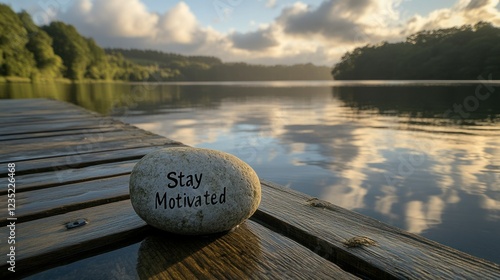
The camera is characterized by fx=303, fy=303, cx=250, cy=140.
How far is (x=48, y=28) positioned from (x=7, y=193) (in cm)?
13073

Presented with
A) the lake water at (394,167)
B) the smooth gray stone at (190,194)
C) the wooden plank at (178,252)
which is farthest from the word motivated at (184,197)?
the lake water at (394,167)

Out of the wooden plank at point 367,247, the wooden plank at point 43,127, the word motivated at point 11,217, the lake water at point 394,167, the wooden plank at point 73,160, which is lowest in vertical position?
the lake water at point 394,167

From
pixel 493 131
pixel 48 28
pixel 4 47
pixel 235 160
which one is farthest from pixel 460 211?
pixel 48 28

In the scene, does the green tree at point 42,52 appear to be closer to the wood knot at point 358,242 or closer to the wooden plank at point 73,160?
the wooden plank at point 73,160

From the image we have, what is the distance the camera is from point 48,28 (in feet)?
350

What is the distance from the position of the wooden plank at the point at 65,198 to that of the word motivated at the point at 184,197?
2.90ft

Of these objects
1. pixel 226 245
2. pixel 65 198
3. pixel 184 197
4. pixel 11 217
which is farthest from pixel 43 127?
pixel 226 245

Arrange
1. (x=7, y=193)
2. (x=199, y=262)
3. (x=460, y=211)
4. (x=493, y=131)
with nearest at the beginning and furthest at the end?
(x=199, y=262)
(x=7, y=193)
(x=460, y=211)
(x=493, y=131)

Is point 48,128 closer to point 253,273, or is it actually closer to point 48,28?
point 253,273

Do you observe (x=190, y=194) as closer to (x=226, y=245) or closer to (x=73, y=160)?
(x=226, y=245)

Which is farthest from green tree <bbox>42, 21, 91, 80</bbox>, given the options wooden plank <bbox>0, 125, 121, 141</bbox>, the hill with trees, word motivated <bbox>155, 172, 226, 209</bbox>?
word motivated <bbox>155, 172, 226, 209</bbox>

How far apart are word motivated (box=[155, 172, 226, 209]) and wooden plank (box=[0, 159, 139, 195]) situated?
1688mm

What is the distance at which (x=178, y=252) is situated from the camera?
1726 mm

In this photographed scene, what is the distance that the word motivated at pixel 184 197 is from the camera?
1874mm
